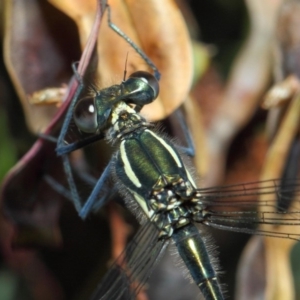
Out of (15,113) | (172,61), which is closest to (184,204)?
(172,61)

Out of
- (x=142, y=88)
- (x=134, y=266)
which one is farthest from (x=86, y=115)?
(x=134, y=266)

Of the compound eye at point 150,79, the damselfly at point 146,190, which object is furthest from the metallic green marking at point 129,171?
the compound eye at point 150,79

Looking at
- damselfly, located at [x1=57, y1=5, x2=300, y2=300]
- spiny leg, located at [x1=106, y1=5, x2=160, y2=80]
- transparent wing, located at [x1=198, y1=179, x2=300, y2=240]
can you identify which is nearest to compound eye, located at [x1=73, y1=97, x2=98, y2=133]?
damselfly, located at [x1=57, y1=5, x2=300, y2=300]

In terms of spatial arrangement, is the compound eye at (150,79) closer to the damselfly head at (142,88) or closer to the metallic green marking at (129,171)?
the damselfly head at (142,88)

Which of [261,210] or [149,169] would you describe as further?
[261,210]

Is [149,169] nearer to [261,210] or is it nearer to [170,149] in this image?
[170,149]

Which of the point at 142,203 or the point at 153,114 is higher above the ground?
the point at 153,114
